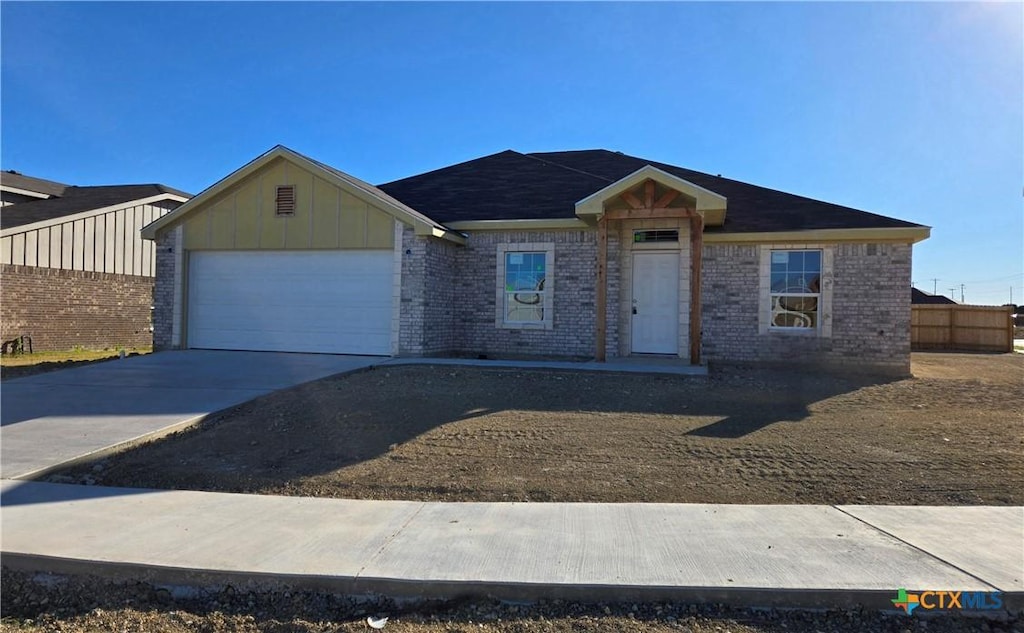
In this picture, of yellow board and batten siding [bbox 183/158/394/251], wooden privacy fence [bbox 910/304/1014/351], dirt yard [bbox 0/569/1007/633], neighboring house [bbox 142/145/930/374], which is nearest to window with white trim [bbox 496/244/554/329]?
neighboring house [bbox 142/145/930/374]

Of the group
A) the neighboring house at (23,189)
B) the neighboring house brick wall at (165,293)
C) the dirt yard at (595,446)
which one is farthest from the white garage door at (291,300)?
the neighboring house at (23,189)

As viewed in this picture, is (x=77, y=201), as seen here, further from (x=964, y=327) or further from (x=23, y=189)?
(x=964, y=327)

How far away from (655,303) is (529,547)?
9.92 meters

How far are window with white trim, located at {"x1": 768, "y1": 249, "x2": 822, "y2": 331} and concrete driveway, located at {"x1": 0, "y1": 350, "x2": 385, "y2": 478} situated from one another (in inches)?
321

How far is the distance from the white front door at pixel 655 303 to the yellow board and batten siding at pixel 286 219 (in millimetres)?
5328

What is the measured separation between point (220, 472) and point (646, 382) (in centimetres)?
642

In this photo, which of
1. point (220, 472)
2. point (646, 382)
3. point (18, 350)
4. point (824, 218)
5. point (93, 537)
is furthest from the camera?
point (18, 350)

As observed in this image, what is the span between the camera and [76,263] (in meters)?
20.5

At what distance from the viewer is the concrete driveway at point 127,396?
22.7 ft

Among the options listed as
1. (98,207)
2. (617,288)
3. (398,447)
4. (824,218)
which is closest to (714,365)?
(617,288)

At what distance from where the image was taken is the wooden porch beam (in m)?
12.0

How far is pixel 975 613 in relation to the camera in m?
3.52

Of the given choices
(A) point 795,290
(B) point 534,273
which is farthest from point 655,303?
(A) point 795,290

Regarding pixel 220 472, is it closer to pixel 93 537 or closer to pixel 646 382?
pixel 93 537
